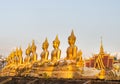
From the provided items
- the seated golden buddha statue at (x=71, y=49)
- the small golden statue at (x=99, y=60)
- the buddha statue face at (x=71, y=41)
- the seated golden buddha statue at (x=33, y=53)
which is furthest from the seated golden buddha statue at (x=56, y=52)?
the small golden statue at (x=99, y=60)

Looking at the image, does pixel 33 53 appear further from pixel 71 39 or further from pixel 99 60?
pixel 99 60

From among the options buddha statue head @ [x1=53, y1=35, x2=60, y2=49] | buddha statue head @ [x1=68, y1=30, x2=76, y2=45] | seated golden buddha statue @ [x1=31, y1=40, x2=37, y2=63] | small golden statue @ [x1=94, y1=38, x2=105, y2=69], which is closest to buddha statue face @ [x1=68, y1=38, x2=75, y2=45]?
buddha statue head @ [x1=68, y1=30, x2=76, y2=45]

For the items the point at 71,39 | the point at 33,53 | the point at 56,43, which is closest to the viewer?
the point at 71,39

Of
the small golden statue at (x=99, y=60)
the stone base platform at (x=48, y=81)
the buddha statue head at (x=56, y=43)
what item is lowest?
the stone base platform at (x=48, y=81)

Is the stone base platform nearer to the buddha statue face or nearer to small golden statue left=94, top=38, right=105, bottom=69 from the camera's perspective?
the buddha statue face

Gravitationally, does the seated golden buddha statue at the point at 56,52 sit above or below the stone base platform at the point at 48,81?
above

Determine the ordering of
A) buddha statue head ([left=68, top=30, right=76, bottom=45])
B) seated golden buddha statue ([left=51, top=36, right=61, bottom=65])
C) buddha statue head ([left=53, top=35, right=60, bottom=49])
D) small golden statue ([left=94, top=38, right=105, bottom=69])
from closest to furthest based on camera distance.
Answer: buddha statue head ([left=68, top=30, right=76, bottom=45])
seated golden buddha statue ([left=51, top=36, right=61, bottom=65])
buddha statue head ([left=53, top=35, right=60, bottom=49])
small golden statue ([left=94, top=38, right=105, bottom=69])

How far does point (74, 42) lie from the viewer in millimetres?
14414

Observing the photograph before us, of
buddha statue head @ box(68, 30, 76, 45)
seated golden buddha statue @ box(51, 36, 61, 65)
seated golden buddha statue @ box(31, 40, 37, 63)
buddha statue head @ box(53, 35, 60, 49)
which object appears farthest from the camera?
A: seated golden buddha statue @ box(31, 40, 37, 63)

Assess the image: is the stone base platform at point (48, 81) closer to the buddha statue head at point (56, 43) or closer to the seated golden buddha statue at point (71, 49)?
the seated golden buddha statue at point (71, 49)

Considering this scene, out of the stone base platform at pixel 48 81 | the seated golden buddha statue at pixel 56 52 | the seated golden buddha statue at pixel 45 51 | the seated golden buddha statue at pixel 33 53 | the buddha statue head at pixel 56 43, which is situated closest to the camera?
the stone base platform at pixel 48 81

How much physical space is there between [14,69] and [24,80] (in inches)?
494

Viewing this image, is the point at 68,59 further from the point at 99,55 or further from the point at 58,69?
the point at 99,55

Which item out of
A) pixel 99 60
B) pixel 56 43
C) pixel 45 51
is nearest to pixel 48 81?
pixel 56 43
